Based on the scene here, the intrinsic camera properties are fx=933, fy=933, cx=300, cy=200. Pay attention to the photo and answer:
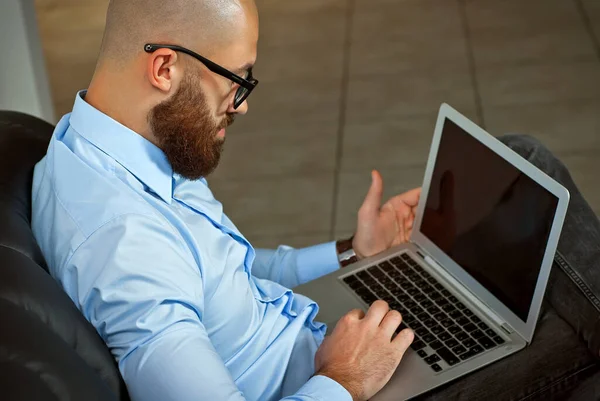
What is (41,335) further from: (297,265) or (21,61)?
(21,61)

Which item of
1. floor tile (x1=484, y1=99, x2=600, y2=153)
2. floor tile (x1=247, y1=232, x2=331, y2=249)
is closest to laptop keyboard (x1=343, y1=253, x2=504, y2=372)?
floor tile (x1=247, y1=232, x2=331, y2=249)

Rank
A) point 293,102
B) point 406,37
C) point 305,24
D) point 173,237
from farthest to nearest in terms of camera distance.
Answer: point 305,24, point 406,37, point 293,102, point 173,237

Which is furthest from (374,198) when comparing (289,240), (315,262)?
(289,240)

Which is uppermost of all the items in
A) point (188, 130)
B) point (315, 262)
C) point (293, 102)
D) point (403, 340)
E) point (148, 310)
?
point (188, 130)

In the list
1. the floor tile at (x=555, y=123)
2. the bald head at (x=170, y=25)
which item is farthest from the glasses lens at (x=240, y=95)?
the floor tile at (x=555, y=123)

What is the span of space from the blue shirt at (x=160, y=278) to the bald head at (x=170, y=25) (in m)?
0.12

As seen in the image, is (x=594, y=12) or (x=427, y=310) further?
(x=594, y=12)

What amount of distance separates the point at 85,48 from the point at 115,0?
3.32m

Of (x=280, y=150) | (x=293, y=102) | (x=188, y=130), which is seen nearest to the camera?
(x=188, y=130)

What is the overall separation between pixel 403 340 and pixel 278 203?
181 centimetres

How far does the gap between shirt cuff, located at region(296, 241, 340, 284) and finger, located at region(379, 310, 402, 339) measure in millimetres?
435

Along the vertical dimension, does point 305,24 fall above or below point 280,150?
above

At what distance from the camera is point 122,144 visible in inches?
63.6

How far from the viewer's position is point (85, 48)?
4.87 metres
